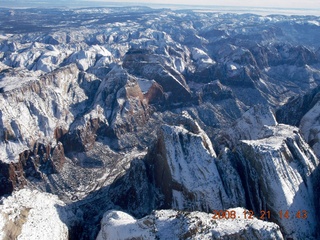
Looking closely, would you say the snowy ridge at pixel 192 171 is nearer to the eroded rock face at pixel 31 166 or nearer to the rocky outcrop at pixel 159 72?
the eroded rock face at pixel 31 166

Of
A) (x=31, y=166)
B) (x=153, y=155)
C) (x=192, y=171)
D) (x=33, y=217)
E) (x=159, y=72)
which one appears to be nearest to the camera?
(x=33, y=217)

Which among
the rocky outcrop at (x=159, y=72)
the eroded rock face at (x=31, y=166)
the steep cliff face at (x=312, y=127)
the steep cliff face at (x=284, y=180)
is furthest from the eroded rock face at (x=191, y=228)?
the rocky outcrop at (x=159, y=72)

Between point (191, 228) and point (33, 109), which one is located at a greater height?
point (191, 228)

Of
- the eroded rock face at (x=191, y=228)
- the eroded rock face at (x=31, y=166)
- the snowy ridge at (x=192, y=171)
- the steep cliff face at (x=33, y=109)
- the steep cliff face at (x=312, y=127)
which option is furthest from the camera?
the steep cliff face at (x=33, y=109)

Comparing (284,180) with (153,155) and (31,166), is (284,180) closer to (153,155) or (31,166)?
(153,155)

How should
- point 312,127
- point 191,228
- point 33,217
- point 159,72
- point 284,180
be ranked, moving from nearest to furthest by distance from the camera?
point 191,228 → point 33,217 → point 284,180 → point 312,127 → point 159,72

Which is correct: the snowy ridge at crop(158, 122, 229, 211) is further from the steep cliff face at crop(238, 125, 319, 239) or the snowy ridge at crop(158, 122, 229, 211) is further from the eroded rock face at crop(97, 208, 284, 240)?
the eroded rock face at crop(97, 208, 284, 240)

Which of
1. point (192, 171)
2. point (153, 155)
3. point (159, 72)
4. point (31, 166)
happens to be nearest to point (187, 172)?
point (192, 171)

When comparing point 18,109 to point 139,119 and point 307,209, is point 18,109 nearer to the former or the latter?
point 139,119
